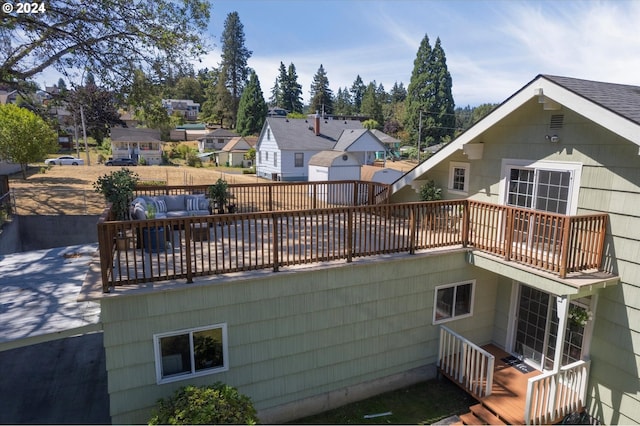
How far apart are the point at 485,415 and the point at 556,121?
544cm

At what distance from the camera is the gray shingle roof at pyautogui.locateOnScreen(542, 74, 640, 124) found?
578 cm

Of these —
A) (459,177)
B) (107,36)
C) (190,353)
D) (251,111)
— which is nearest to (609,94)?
(459,177)

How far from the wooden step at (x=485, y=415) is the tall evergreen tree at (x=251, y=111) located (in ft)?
186

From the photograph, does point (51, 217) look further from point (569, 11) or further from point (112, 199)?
point (569, 11)

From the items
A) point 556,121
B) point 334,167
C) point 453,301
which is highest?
point 556,121

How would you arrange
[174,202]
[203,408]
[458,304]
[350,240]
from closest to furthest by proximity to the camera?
[203,408] < [350,240] < [458,304] < [174,202]

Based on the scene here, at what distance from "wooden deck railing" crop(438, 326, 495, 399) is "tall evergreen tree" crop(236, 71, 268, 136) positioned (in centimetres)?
5543

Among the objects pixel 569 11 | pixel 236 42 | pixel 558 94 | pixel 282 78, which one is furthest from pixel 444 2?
pixel 282 78

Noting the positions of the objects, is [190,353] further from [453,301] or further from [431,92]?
[431,92]

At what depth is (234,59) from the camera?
71.7 metres

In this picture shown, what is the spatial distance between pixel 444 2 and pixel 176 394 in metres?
10.3

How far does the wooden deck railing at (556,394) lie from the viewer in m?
6.03

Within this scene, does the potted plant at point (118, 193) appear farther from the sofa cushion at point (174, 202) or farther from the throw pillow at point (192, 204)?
the throw pillow at point (192, 204)

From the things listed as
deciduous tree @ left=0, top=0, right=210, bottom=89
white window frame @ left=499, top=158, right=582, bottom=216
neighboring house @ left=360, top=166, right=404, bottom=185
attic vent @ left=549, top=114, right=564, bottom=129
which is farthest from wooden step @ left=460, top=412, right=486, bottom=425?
neighboring house @ left=360, top=166, right=404, bottom=185
